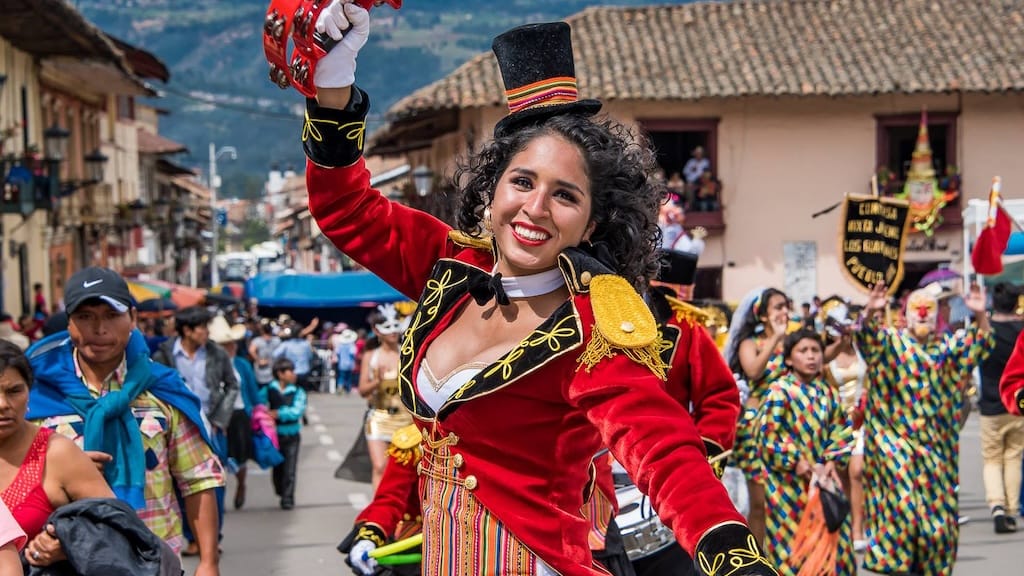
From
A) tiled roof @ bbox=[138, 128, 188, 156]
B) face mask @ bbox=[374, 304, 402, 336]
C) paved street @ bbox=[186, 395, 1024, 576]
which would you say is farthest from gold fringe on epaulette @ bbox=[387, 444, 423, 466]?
tiled roof @ bbox=[138, 128, 188, 156]

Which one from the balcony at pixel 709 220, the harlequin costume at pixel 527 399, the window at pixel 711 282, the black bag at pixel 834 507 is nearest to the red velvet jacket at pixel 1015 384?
the black bag at pixel 834 507

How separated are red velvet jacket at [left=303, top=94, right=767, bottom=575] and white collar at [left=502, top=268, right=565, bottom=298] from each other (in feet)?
0.27

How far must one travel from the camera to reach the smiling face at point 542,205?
3709mm

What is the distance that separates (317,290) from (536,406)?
124ft

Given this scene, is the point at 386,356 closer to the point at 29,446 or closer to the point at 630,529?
the point at 630,529

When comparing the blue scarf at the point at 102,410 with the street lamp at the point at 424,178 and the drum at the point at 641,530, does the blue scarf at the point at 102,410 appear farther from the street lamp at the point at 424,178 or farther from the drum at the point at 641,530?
the street lamp at the point at 424,178

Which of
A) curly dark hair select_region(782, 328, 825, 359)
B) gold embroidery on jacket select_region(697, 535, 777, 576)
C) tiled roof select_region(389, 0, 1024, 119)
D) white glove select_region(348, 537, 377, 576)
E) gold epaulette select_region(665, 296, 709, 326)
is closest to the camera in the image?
gold embroidery on jacket select_region(697, 535, 777, 576)

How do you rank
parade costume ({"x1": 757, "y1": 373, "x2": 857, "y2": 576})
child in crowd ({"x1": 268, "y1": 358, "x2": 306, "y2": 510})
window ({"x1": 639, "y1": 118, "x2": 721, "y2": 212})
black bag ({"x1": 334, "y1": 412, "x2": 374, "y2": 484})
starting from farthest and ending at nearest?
window ({"x1": 639, "y1": 118, "x2": 721, "y2": 212}) < child in crowd ({"x1": 268, "y1": 358, "x2": 306, "y2": 510}) < black bag ({"x1": 334, "y1": 412, "x2": 374, "y2": 484}) < parade costume ({"x1": 757, "y1": 373, "x2": 857, "y2": 576})

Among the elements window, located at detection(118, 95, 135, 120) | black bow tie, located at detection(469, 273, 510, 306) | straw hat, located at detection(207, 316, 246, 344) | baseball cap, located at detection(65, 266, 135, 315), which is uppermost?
window, located at detection(118, 95, 135, 120)

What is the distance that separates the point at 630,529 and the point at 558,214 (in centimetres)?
240

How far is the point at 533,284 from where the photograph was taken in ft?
12.5

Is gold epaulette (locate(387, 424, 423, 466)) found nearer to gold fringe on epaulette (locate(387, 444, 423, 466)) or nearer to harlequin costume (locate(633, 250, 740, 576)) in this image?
gold fringe on epaulette (locate(387, 444, 423, 466))

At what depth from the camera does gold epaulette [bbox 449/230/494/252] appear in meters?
4.09

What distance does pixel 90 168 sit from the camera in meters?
36.8
